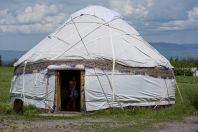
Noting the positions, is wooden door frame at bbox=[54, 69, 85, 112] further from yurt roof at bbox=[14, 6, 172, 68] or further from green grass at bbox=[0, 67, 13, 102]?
green grass at bbox=[0, 67, 13, 102]

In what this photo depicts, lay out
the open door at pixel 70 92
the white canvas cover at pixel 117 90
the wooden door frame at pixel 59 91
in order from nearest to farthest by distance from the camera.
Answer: the white canvas cover at pixel 117 90, the wooden door frame at pixel 59 91, the open door at pixel 70 92

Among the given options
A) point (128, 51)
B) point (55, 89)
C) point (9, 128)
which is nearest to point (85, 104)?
point (55, 89)

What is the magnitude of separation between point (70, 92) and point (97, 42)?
6.70ft

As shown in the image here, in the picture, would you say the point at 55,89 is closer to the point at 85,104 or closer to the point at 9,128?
the point at 85,104

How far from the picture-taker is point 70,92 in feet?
66.3

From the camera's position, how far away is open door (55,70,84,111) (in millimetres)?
19656

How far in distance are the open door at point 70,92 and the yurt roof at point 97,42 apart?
2.65ft

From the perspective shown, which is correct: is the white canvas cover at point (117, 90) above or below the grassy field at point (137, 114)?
above

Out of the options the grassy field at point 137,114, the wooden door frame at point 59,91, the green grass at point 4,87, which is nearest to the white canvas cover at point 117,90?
the wooden door frame at point 59,91

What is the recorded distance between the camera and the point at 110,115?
60.8 ft

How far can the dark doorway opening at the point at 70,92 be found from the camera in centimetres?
2010

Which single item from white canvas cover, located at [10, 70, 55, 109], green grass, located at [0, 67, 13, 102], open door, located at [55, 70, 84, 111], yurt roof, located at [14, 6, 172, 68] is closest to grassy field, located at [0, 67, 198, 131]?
white canvas cover, located at [10, 70, 55, 109]

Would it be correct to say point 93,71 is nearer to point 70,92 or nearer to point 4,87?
point 70,92

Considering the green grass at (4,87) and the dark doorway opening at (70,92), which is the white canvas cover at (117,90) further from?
the green grass at (4,87)
